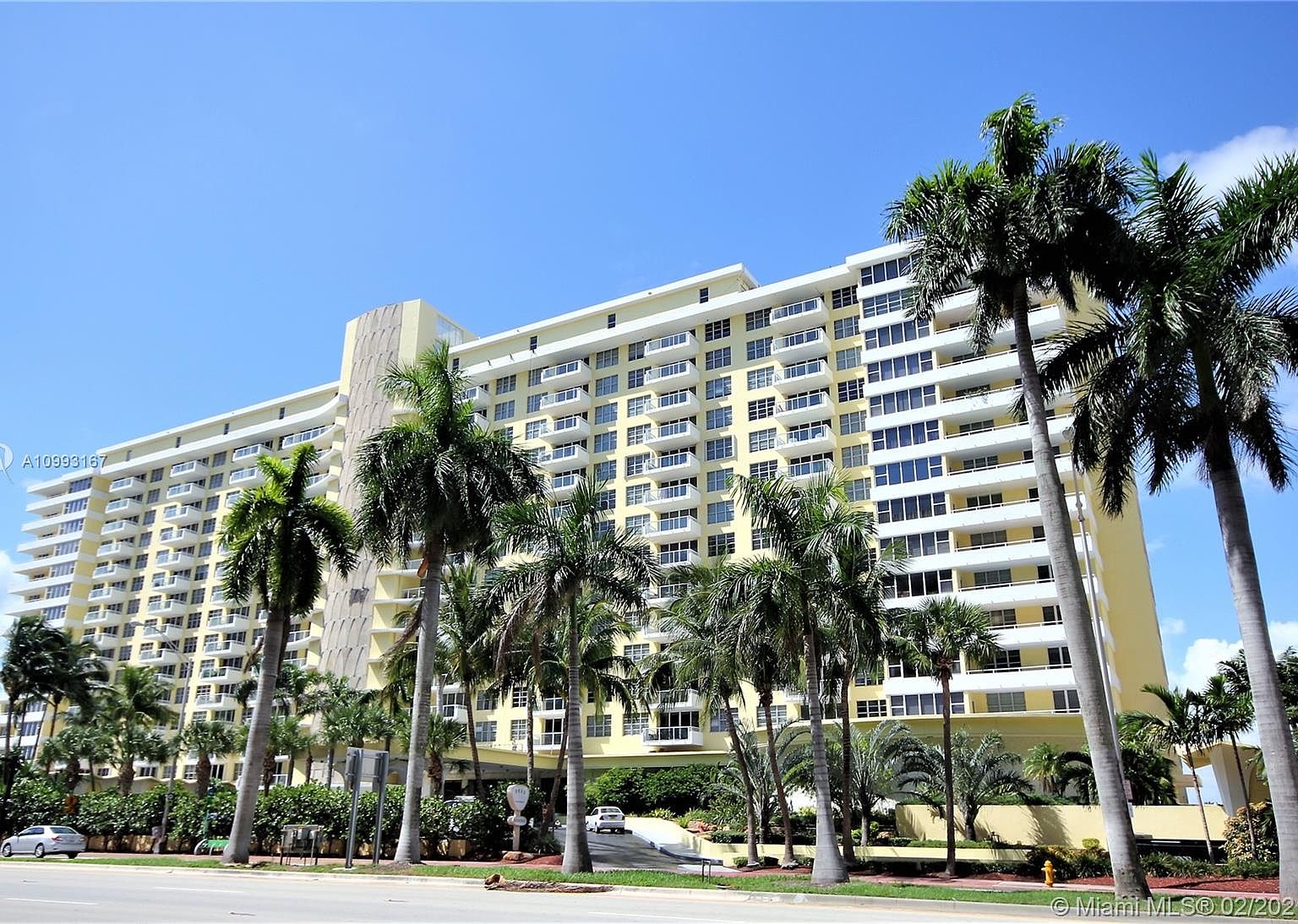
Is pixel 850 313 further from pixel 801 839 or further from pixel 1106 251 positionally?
pixel 1106 251

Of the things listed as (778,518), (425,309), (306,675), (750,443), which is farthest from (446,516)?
(425,309)

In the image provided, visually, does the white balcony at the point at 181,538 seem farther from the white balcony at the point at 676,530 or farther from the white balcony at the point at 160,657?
the white balcony at the point at 676,530

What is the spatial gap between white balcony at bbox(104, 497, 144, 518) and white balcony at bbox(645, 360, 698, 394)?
6721cm

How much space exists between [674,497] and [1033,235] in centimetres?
5099

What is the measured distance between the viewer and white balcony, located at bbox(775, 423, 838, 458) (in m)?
67.4

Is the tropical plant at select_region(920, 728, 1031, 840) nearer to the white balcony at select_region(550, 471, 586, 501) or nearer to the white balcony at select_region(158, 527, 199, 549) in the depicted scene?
the white balcony at select_region(550, 471, 586, 501)

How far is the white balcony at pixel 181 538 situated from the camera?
99.6 meters

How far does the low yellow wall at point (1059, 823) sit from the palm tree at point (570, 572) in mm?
19398

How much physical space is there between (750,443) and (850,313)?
40.7ft

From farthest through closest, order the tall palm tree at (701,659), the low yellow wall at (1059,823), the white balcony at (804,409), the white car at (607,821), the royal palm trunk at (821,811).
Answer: the white balcony at (804,409) → the white car at (607,821) → the low yellow wall at (1059,823) → the tall palm tree at (701,659) → the royal palm trunk at (821,811)

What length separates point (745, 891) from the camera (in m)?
22.9

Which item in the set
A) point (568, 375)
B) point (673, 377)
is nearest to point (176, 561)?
point (568, 375)

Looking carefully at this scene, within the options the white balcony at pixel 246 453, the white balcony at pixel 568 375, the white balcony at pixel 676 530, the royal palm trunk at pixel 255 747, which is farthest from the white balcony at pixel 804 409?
the white balcony at pixel 246 453

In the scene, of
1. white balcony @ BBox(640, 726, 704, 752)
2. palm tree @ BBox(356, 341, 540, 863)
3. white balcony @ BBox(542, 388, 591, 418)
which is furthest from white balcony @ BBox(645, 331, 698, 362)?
palm tree @ BBox(356, 341, 540, 863)
